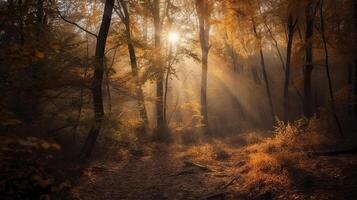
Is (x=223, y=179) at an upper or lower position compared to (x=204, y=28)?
lower

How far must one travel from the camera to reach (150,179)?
9.98m

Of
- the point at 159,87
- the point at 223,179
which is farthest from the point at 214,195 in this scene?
the point at 159,87

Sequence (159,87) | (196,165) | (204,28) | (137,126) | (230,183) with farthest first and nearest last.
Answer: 1. (204,28)
2. (159,87)
3. (137,126)
4. (196,165)
5. (230,183)

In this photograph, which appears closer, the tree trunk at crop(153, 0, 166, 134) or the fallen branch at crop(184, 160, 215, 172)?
the fallen branch at crop(184, 160, 215, 172)

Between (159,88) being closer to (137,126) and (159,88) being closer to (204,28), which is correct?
(137,126)

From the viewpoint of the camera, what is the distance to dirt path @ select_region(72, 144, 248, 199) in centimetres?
818

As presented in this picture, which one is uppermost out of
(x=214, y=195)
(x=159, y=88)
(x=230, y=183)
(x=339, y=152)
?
(x=159, y=88)

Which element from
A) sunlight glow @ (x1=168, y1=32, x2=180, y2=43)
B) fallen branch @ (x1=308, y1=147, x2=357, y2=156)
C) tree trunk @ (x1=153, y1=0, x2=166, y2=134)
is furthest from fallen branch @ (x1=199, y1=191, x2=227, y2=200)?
sunlight glow @ (x1=168, y1=32, x2=180, y2=43)

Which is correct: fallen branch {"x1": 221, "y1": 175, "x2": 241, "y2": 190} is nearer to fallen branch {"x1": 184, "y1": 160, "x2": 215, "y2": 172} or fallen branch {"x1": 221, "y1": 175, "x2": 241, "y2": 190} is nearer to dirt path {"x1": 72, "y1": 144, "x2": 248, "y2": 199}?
dirt path {"x1": 72, "y1": 144, "x2": 248, "y2": 199}

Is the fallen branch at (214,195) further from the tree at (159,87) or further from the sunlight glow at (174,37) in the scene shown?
the sunlight glow at (174,37)

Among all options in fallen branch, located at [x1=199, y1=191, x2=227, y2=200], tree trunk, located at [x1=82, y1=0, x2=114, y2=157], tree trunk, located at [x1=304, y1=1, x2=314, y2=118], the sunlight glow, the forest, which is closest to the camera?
the forest

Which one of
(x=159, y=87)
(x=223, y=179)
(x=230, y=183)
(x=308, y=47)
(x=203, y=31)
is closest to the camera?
(x=230, y=183)

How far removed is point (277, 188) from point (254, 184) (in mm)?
710

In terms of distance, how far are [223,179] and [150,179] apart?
2.38 metres
